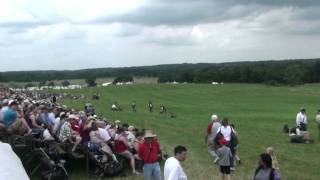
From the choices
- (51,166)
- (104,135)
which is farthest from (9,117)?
(104,135)

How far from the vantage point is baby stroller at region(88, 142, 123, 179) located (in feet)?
59.0

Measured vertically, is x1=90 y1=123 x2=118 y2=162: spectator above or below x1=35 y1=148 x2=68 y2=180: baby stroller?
above

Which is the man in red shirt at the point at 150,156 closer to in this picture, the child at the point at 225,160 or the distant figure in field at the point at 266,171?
the child at the point at 225,160

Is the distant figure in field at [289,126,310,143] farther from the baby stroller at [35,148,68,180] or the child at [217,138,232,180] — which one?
the baby stroller at [35,148,68,180]

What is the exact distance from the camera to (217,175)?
19641 millimetres

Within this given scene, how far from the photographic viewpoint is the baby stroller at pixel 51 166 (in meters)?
16.4

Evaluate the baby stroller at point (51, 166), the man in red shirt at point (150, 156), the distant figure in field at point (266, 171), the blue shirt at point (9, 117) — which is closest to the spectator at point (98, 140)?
the baby stroller at point (51, 166)

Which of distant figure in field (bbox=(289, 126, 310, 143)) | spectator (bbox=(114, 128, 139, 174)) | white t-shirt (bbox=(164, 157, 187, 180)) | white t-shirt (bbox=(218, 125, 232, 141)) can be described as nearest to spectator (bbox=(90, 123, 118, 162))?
spectator (bbox=(114, 128, 139, 174))

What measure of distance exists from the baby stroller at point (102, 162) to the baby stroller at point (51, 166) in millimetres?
1246

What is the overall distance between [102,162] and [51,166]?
6.70 ft

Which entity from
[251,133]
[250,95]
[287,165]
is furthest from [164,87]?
[287,165]

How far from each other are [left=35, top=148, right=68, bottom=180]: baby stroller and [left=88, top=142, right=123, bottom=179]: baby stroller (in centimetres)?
125

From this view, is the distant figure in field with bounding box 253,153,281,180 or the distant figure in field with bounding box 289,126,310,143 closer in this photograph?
the distant figure in field with bounding box 253,153,281,180

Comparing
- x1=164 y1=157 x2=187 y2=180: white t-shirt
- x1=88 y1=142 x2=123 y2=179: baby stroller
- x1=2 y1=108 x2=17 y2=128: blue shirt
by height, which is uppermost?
x1=2 y1=108 x2=17 y2=128: blue shirt
